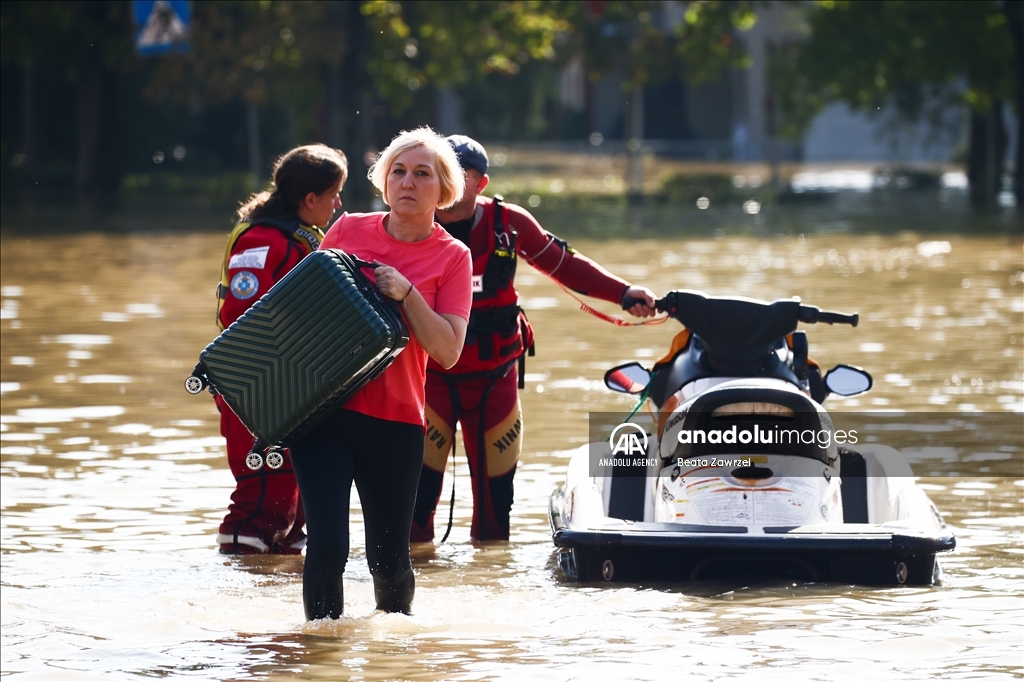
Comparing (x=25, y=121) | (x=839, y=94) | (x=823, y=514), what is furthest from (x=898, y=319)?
(x=25, y=121)

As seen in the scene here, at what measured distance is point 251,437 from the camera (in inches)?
292

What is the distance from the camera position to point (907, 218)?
30625mm

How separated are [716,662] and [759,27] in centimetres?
5251

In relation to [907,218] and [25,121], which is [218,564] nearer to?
[907,218]

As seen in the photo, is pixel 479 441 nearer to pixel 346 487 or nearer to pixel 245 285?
pixel 245 285

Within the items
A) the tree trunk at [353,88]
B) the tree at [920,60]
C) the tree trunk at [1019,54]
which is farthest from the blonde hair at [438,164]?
the tree at [920,60]

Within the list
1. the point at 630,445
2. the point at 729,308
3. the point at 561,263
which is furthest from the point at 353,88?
the point at 729,308

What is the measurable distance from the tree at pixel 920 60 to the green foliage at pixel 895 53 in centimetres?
2

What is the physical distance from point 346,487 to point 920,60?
1199 inches

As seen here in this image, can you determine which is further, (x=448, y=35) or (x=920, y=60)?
(x=448, y=35)

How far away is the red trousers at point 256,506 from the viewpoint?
7504 millimetres

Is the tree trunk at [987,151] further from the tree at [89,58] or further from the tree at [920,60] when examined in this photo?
the tree at [89,58]

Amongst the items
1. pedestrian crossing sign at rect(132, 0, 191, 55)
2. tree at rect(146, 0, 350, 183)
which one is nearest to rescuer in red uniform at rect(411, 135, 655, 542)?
pedestrian crossing sign at rect(132, 0, 191, 55)

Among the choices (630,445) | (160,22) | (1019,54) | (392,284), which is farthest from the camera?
(1019,54)
